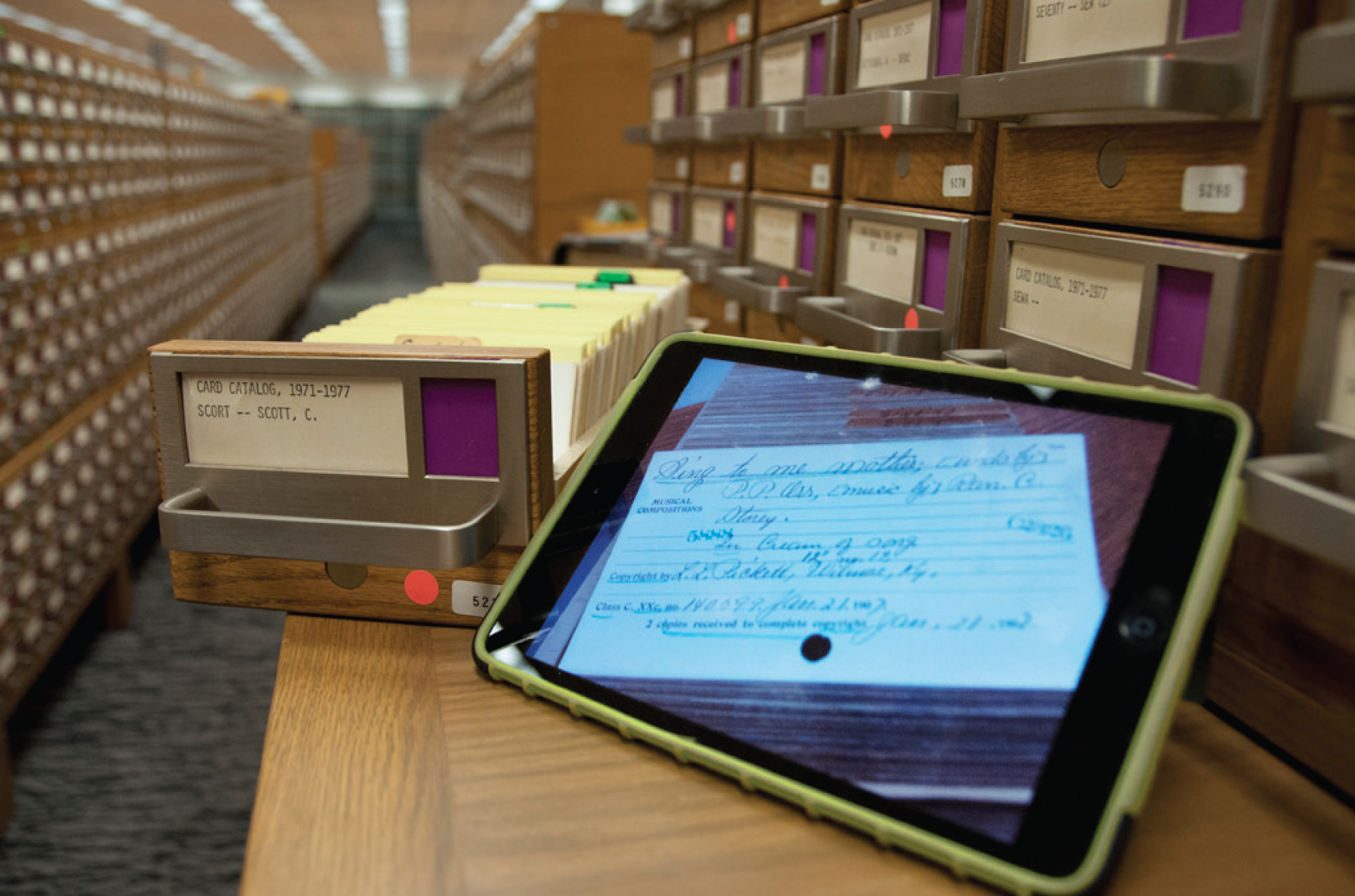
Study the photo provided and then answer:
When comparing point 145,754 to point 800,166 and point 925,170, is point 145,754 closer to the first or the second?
point 800,166

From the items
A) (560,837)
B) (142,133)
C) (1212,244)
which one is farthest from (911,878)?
(142,133)

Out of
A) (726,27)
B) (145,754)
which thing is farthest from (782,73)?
(145,754)

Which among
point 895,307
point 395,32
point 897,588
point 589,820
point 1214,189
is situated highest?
point 395,32

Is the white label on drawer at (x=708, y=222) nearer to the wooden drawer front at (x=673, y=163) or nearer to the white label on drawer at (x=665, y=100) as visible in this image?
the wooden drawer front at (x=673, y=163)

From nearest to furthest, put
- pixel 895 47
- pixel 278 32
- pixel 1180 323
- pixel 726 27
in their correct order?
pixel 1180 323
pixel 895 47
pixel 726 27
pixel 278 32

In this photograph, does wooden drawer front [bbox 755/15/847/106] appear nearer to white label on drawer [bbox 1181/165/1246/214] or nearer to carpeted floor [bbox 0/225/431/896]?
white label on drawer [bbox 1181/165/1246/214]

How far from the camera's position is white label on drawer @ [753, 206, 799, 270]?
129 centimetres

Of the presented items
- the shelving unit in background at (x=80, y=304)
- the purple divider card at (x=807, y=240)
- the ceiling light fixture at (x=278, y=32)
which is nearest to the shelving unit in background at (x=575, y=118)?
the shelving unit in background at (x=80, y=304)

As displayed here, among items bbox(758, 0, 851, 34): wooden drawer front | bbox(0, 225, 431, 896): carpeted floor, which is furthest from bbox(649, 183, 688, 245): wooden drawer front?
bbox(0, 225, 431, 896): carpeted floor

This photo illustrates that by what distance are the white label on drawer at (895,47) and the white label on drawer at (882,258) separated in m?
0.15

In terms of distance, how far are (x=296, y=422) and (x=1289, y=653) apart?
646 mm

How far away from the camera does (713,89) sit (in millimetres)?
1629

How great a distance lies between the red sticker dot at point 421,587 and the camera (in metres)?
0.69

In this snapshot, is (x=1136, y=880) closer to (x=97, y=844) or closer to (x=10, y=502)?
(x=97, y=844)
